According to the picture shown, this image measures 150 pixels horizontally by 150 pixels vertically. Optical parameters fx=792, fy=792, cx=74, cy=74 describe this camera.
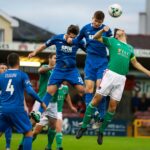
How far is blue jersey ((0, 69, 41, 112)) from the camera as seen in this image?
681 inches

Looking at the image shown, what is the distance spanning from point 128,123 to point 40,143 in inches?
487

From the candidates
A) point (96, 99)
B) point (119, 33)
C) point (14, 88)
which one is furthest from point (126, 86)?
point (14, 88)

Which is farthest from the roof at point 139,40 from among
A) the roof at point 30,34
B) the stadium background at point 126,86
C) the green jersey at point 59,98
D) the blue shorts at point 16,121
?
the blue shorts at point 16,121

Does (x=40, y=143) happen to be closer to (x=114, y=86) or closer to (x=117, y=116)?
(x=114, y=86)

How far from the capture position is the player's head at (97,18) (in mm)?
19906

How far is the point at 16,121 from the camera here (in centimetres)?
1747

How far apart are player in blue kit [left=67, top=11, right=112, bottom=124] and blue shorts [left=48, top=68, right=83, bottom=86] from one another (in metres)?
0.29

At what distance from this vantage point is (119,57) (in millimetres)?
19453

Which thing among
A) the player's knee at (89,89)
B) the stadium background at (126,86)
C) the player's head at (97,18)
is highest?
the player's head at (97,18)

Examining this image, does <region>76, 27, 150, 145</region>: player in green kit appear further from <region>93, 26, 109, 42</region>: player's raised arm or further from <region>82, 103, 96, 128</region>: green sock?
<region>82, 103, 96, 128</region>: green sock

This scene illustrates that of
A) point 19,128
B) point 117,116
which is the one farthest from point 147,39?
point 19,128

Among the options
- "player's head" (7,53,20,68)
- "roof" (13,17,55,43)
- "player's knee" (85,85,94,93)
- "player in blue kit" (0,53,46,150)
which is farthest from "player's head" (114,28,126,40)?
"roof" (13,17,55,43)

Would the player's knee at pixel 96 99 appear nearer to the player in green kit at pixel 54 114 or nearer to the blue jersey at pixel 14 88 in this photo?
the player in green kit at pixel 54 114

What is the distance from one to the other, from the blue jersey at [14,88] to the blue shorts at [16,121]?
0.11 meters
